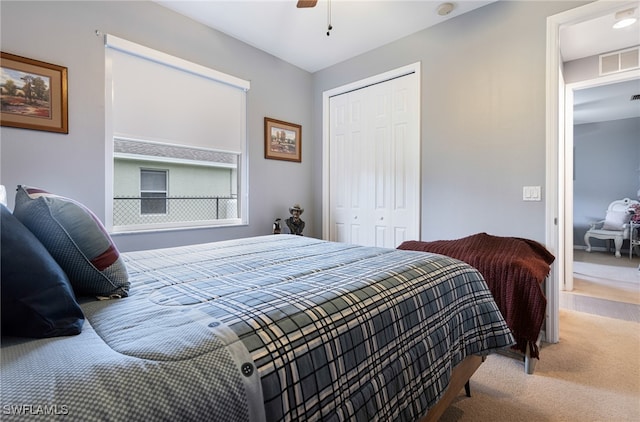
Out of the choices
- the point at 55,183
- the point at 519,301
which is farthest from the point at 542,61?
the point at 55,183

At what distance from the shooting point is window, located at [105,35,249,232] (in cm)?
246

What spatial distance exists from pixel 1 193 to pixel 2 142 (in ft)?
3.03

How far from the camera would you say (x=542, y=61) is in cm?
234

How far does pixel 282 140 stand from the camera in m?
3.64

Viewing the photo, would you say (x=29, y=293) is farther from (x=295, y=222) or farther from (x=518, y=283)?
(x=295, y=222)

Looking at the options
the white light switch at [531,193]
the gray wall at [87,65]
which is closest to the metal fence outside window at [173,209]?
the gray wall at [87,65]

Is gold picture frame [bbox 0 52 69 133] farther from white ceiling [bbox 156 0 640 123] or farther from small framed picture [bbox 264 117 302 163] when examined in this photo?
small framed picture [bbox 264 117 302 163]

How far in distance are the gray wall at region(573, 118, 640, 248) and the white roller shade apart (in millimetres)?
6970

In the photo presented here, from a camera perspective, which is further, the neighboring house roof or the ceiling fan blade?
the neighboring house roof

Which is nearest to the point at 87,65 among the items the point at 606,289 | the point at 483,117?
the point at 483,117

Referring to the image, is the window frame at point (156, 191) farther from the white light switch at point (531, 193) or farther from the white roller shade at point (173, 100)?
the white light switch at point (531, 193)

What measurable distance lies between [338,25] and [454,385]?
3.09 metres

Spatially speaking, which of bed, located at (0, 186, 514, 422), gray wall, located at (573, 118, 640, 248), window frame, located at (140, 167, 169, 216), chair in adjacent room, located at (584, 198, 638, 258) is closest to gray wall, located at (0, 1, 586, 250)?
window frame, located at (140, 167, 169, 216)

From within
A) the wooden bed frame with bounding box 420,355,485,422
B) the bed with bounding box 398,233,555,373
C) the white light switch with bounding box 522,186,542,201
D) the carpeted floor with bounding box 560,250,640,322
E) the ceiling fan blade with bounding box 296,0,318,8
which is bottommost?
the carpeted floor with bounding box 560,250,640,322
